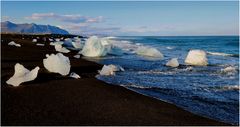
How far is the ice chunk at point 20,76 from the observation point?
836 centimetres

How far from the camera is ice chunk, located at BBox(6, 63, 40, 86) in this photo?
329 inches

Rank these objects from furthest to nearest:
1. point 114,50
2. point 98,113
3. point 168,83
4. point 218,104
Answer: point 114,50
point 168,83
point 218,104
point 98,113

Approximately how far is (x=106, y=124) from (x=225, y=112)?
→ 10.9 feet

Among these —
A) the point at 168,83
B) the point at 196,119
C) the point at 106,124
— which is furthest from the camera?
the point at 168,83

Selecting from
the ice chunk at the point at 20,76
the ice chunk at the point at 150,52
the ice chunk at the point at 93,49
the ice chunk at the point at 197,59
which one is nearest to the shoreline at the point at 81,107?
the ice chunk at the point at 20,76

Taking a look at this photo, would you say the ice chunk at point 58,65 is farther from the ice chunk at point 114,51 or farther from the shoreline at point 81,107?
the ice chunk at point 114,51

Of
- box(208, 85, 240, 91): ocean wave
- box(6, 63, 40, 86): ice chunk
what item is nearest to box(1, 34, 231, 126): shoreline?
box(6, 63, 40, 86): ice chunk

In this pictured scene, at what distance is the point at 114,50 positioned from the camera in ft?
83.7

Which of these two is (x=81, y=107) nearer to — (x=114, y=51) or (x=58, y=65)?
(x=58, y=65)

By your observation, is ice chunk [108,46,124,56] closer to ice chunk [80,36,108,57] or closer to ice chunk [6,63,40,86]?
ice chunk [80,36,108,57]

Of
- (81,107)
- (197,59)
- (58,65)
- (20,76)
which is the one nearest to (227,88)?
(58,65)

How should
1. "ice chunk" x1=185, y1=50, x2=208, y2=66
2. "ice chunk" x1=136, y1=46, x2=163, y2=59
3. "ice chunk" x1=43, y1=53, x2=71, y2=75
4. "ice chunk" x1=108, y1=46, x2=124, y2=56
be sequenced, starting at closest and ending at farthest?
1. "ice chunk" x1=43, y1=53, x2=71, y2=75
2. "ice chunk" x1=185, y1=50, x2=208, y2=66
3. "ice chunk" x1=136, y1=46, x2=163, y2=59
4. "ice chunk" x1=108, y1=46, x2=124, y2=56

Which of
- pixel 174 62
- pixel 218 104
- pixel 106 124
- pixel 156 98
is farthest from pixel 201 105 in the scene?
pixel 174 62

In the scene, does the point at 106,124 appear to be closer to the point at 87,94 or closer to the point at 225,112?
the point at 87,94
